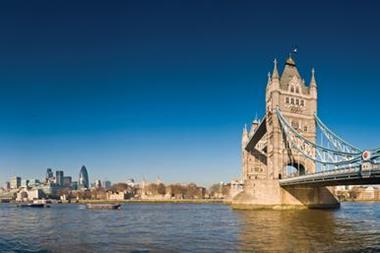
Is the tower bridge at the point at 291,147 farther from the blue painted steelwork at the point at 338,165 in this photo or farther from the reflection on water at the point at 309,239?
the reflection on water at the point at 309,239

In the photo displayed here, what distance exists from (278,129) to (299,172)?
30.6ft

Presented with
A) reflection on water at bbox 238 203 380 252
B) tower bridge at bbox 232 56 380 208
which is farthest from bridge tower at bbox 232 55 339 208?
reflection on water at bbox 238 203 380 252

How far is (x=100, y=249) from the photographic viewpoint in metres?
29.6

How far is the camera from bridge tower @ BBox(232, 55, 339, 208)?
245 feet

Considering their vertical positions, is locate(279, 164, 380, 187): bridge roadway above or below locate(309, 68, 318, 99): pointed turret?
below

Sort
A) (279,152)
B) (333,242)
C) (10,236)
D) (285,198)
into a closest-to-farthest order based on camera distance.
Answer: (333,242) < (10,236) < (285,198) < (279,152)

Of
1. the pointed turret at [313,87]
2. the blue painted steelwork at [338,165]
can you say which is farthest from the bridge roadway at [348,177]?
the pointed turret at [313,87]

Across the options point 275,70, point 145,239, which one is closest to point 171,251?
point 145,239

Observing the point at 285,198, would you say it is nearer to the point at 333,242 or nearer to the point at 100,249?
the point at 333,242

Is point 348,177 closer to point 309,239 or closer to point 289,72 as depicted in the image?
point 309,239

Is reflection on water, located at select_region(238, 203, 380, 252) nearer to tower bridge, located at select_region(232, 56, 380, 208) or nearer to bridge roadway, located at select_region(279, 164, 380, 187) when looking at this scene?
bridge roadway, located at select_region(279, 164, 380, 187)

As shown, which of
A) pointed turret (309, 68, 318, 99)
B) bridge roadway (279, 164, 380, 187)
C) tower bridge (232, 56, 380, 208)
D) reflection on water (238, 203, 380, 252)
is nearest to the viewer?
reflection on water (238, 203, 380, 252)

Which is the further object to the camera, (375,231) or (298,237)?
(375,231)

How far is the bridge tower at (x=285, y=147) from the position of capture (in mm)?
74812
